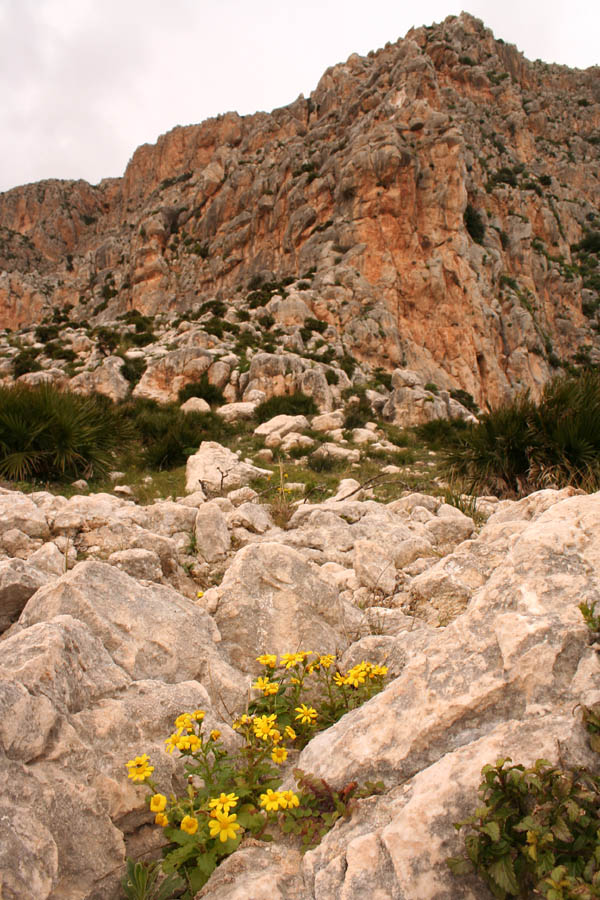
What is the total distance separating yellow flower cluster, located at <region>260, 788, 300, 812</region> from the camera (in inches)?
57.0

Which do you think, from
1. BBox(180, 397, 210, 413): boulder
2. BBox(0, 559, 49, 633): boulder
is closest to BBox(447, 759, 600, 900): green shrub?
BBox(0, 559, 49, 633): boulder

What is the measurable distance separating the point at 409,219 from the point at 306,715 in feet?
99.5

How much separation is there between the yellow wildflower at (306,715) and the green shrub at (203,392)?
1407cm

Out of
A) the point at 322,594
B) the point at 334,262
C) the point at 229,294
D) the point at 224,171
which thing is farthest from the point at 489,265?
the point at 322,594

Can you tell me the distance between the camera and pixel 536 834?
109 cm

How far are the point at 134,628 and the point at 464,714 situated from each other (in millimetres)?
1556

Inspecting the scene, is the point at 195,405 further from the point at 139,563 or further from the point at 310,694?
the point at 310,694

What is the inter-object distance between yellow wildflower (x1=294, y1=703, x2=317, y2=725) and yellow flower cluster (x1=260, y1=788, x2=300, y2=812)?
1.34 feet

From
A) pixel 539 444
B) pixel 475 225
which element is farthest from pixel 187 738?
pixel 475 225

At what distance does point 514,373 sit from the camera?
1210 inches

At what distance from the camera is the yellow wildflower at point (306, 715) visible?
1.93m

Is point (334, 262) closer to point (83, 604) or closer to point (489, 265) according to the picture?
point (489, 265)

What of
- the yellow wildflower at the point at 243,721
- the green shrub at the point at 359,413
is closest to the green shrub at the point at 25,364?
the green shrub at the point at 359,413

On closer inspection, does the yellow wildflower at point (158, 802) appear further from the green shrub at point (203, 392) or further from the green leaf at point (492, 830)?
the green shrub at point (203, 392)
